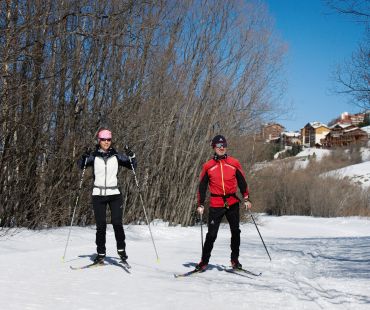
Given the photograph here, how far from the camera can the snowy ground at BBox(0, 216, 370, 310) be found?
4838 millimetres

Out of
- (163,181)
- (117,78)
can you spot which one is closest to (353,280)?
(117,78)

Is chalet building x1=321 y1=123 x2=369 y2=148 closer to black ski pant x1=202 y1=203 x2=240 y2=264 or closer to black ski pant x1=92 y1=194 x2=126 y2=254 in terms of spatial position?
black ski pant x1=202 y1=203 x2=240 y2=264

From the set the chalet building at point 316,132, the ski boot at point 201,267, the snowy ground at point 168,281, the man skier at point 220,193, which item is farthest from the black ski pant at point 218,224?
the chalet building at point 316,132

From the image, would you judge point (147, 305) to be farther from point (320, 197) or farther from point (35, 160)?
point (320, 197)

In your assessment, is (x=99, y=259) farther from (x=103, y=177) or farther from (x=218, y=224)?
(x=218, y=224)

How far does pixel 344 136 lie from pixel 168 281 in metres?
122

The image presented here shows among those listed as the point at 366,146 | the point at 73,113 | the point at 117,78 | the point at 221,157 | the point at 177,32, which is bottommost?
the point at 221,157

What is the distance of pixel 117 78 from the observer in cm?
1341

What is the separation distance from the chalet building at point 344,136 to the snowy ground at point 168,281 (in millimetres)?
101666

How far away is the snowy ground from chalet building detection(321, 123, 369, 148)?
102 metres

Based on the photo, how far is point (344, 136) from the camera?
120625 millimetres

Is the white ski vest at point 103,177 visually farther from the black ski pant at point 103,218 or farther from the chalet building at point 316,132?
the chalet building at point 316,132

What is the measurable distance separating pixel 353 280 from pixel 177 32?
12.0 meters

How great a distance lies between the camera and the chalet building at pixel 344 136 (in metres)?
113
